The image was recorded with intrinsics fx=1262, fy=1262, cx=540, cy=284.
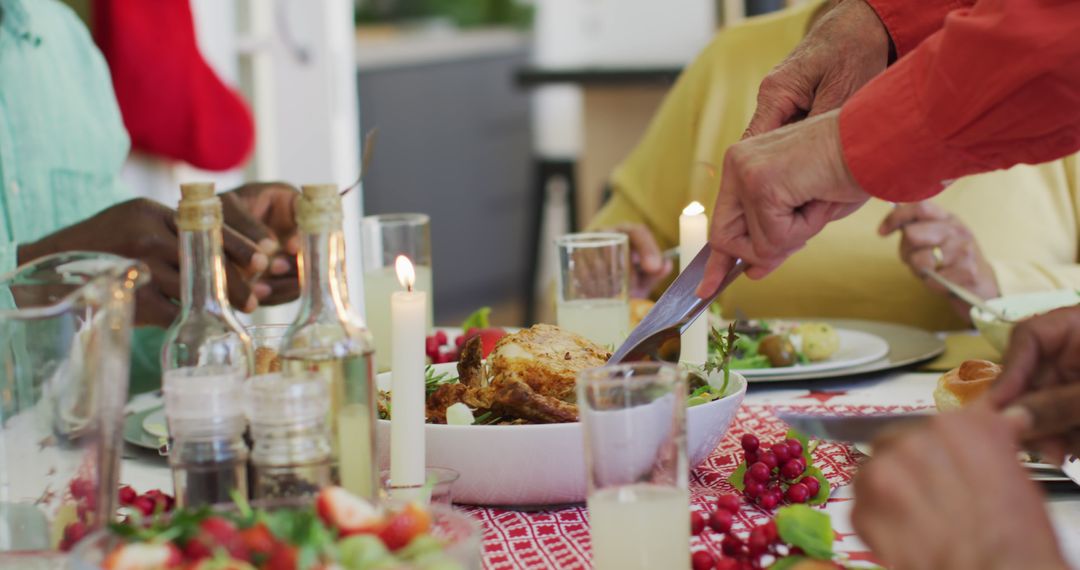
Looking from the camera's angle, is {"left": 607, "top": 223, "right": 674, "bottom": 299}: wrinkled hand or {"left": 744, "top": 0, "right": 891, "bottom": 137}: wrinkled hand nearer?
{"left": 744, "top": 0, "right": 891, "bottom": 137}: wrinkled hand

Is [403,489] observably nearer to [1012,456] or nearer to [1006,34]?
[1012,456]

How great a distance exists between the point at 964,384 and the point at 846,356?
384 millimetres

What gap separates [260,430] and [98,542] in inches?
4.9

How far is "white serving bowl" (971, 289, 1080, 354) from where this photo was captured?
1.38 meters

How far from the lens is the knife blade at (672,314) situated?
1.04 meters

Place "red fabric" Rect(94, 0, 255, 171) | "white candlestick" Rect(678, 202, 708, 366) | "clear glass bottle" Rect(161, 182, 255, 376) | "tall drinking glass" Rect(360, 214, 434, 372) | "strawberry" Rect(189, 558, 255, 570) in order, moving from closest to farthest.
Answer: "strawberry" Rect(189, 558, 255, 570), "clear glass bottle" Rect(161, 182, 255, 376), "white candlestick" Rect(678, 202, 708, 366), "tall drinking glass" Rect(360, 214, 434, 372), "red fabric" Rect(94, 0, 255, 171)

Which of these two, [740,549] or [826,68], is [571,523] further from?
[826,68]

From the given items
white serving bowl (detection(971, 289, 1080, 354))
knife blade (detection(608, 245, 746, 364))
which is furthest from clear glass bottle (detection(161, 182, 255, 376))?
white serving bowl (detection(971, 289, 1080, 354))

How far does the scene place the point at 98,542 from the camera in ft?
2.14

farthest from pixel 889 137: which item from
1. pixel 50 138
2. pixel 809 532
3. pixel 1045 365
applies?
pixel 50 138

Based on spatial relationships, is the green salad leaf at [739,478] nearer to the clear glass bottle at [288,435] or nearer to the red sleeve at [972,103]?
the red sleeve at [972,103]

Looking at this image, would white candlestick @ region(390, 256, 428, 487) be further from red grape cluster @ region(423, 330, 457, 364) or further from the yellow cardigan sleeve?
the yellow cardigan sleeve

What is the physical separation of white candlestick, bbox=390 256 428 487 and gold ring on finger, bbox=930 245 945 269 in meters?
1.03

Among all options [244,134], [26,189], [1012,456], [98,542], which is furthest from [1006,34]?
[244,134]
